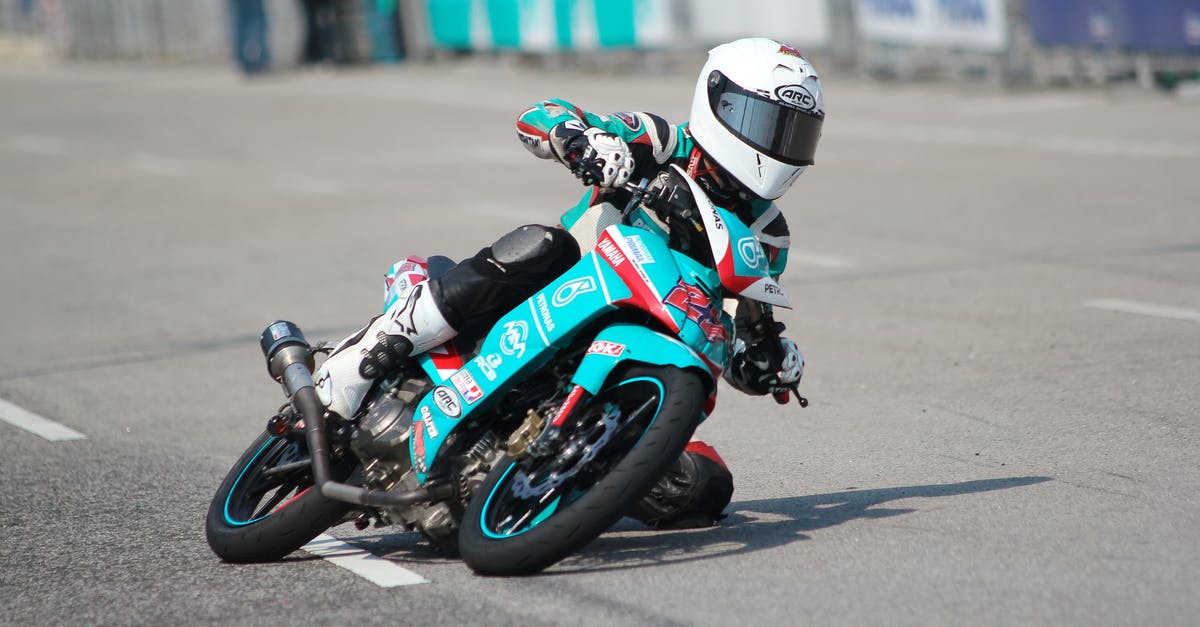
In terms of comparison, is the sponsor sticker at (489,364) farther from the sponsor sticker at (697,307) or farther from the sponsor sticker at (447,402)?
the sponsor sticker at (697,307)

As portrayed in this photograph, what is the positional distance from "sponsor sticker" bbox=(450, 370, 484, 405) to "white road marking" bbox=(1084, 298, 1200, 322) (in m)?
4.87

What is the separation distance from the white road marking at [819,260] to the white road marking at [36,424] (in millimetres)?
5197

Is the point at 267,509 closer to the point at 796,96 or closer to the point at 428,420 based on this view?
the point at 428,420

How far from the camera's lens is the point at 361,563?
4.96 m

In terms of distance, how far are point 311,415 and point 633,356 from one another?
111 cm

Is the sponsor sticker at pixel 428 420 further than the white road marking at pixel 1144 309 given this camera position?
No

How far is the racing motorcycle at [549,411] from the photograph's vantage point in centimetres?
446

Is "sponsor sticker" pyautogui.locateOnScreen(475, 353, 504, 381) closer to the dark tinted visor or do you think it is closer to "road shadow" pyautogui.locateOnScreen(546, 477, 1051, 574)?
"road shadow" pyautogui.locateOnScreen(546, 477, 1051, 574)

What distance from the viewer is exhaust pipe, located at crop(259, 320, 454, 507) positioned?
4668mm

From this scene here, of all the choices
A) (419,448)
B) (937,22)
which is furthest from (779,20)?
(419,448)

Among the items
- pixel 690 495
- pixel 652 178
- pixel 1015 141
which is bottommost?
pixel 1015 141

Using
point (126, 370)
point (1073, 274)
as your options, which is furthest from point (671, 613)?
point (1073, 274)

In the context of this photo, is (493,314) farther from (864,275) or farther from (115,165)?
(115,165)

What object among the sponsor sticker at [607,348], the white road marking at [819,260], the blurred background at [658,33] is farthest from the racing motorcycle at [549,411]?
the blurred background at [658,33]
